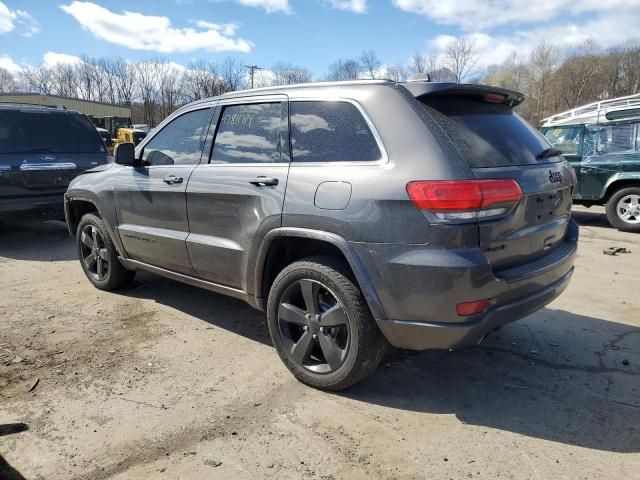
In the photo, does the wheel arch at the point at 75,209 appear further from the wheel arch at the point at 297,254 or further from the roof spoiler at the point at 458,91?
the roof spoiler at the point at 458,91

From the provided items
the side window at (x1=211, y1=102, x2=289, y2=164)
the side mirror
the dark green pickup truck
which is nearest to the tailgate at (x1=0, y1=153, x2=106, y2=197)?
the side mirror

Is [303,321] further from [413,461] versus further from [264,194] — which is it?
[413,461]

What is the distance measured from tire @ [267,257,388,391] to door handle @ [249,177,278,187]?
0.55m

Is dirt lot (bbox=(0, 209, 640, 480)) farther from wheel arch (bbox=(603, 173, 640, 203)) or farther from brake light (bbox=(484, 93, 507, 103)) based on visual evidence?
wheel arch (bbox=(603, 173, 640, 203))

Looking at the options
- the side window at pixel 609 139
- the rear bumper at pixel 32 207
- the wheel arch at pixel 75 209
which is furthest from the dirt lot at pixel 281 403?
the side window at pixel 609 139

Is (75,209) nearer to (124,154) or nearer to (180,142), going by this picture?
(124,154)

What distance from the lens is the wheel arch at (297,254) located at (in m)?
2.84

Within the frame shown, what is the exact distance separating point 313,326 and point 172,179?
1.78 meters

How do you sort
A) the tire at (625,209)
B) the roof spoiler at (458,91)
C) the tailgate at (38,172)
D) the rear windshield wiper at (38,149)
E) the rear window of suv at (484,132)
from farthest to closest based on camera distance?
the tire at (625,209)
the rear windshield wiper at (38,149)
the tailgate at (38,172)
the roof spoiler at (458,91)
the rear window of suv at (484,132)

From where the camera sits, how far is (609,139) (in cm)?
911

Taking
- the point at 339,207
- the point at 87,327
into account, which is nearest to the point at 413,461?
the point at 339,207

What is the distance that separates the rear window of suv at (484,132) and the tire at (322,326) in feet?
3.26

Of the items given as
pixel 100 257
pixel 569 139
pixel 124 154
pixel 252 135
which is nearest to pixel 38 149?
pixel 100 257

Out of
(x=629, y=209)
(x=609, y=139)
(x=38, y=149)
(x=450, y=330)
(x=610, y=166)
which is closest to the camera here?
(x=450, y=330)
